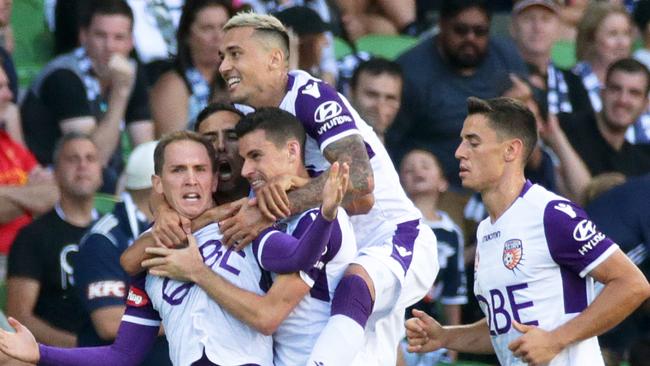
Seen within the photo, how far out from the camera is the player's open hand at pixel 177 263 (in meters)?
6.30

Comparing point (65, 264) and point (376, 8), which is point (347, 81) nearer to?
point (376, 8)

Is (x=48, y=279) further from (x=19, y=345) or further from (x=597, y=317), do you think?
(x=597, y=317)

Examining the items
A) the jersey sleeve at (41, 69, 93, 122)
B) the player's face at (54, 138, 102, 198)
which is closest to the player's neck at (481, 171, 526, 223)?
the player's face at (54, 138, 102, 198)

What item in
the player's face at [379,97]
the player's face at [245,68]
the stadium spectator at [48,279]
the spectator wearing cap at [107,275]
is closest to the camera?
the player's face at [245,68]

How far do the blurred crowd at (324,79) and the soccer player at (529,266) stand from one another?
138 cm

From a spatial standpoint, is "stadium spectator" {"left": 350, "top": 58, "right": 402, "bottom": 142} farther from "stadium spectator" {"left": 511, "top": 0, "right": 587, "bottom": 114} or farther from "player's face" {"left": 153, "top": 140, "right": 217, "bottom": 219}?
"player's face" {"left": 153, "top": 140, "right": 217, "bottom": 219}

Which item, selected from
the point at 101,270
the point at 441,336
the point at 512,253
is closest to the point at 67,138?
the point at 101,270

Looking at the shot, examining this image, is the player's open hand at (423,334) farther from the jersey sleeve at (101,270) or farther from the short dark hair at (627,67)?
the short dark hair at (627,67)

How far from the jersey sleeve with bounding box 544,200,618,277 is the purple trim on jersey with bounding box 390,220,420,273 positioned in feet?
2.21

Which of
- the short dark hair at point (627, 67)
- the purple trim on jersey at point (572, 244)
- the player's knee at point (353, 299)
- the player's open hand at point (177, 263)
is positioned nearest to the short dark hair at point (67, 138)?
the player's open hand at point (177, 263)

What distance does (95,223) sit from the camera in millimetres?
8219

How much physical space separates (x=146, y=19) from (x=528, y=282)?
4.15 m

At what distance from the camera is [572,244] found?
6.43 meters

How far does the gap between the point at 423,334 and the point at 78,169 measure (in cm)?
228
